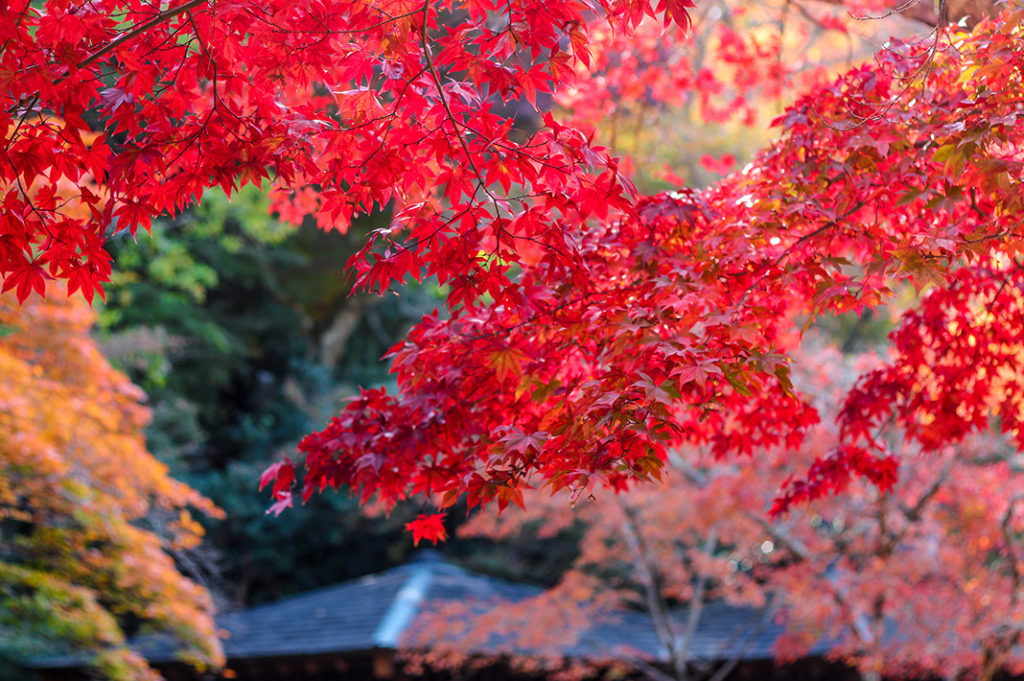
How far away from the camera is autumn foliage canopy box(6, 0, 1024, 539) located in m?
2.39

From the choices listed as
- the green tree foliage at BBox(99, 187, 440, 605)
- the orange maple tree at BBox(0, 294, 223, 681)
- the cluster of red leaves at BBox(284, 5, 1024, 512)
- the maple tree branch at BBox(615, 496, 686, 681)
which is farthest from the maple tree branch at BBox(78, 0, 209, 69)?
the green tree foliage at BBox(99, 187, 440, 605)

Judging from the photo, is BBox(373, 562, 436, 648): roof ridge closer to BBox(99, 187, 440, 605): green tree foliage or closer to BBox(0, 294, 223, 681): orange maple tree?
BBox(0, 294, 223, 681): orange maple tree

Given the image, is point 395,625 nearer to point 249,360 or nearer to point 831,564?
point 831,564

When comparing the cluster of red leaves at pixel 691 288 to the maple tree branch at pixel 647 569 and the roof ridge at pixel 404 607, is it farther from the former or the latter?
the roof ridge at pixel 404 607

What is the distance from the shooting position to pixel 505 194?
2.72m

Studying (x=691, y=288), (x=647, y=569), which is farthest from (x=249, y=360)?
(x=691, y=288)

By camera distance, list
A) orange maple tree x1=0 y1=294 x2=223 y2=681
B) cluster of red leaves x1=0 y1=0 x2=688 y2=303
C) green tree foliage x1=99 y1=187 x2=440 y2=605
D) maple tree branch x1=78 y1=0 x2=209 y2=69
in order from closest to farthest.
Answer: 1. maple tree branch x1=78 y1=0 x2=209 y2=69
2. cluster of red leaves x1=0 y1=0 x2=688 y2=303
3. orange maple tree x1=0 y1=294 x2=223 y2=681
4. green tree foliage x1=99 y1=187 x2=440 y2=605

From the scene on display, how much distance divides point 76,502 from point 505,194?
4.89 m

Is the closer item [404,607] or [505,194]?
[505,194]

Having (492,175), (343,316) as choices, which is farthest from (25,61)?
(343,316)

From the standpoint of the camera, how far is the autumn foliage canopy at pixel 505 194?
7.86 feet

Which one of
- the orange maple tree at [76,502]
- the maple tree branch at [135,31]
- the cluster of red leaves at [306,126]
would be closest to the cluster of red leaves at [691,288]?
the cluster of red leaves at [306,126]

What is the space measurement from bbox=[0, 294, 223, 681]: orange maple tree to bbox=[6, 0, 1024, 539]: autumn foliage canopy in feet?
12.3

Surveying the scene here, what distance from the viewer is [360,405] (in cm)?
324
